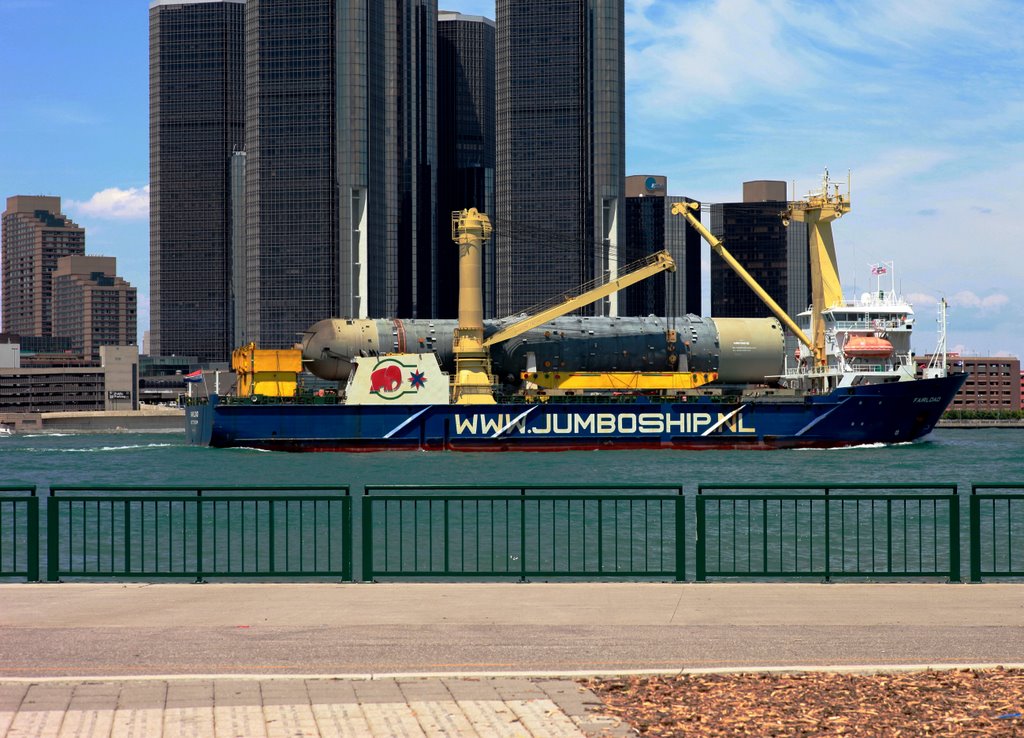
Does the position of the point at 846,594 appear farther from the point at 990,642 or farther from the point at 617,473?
the point at 617,473

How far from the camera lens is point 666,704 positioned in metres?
8.06

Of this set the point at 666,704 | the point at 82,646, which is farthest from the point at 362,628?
the point at 666,704

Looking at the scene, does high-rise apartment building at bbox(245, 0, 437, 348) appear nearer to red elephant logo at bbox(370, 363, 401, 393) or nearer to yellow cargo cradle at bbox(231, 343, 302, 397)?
yellow cargo cradle at bbox(231, 343, 302, 397)

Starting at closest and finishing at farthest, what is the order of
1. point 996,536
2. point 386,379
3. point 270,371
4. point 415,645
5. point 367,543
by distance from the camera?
point 415,645 < point 367,543 < point 996,536 < point 386,379 < point 270,371

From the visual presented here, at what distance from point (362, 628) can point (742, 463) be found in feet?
161

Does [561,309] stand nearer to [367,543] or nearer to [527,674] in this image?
[367,543]

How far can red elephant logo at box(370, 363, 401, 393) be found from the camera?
68.6 meters

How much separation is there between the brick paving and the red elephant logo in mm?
60189

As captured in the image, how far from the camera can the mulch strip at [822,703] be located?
7605 mm

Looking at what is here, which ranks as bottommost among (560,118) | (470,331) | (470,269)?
(470,331)

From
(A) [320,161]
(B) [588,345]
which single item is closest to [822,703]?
(B) [588,345]

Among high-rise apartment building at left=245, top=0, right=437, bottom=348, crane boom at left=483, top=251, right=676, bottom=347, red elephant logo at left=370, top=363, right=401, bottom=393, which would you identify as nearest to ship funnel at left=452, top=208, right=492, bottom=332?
crane boom at left=483, top=251, right=676, bottom=347

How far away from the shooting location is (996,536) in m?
23.0

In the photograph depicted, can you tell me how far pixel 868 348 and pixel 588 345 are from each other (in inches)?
696
